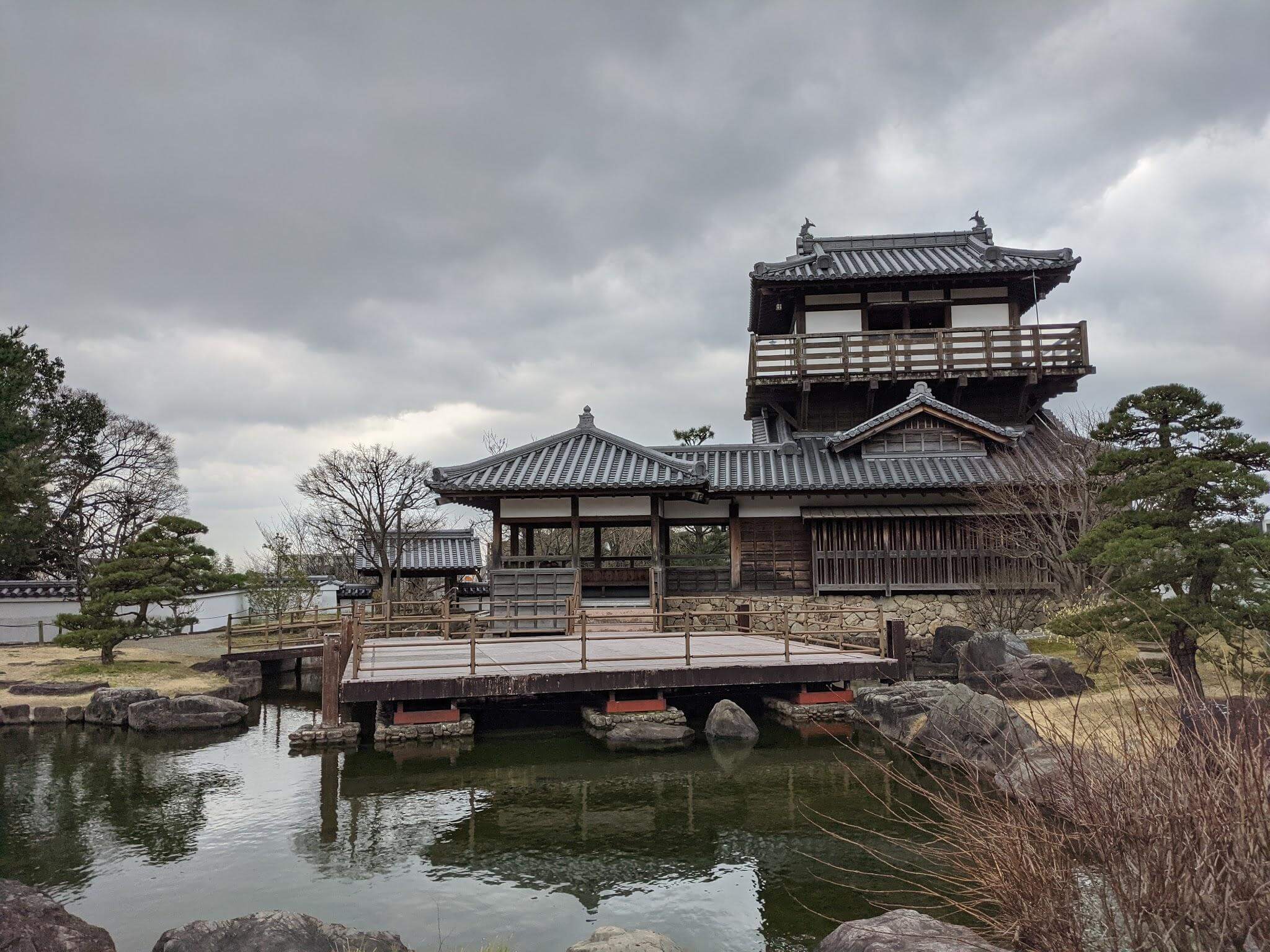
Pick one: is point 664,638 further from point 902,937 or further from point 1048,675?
point 902,937

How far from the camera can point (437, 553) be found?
115 feet

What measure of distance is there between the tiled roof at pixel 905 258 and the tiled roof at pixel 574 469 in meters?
6.55

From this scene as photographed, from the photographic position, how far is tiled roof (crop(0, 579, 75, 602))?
86.0ft

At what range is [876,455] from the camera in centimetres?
2166

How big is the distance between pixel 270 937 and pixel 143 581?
16.5 meters

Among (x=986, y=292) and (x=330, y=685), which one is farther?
(x=986, y=292)

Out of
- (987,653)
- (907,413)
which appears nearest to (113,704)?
(987,653)

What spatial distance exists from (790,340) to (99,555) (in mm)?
31245

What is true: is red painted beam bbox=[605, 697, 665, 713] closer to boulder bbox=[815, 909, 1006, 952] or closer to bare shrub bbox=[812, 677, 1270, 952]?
→ boulder bbox=[815, 909, 1006, 952]

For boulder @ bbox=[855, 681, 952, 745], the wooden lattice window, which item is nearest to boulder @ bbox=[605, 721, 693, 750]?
boulder @ bbox=[855, 681, 952, 745]

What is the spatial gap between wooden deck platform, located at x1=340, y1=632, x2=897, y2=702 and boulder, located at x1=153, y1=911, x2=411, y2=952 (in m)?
6.18

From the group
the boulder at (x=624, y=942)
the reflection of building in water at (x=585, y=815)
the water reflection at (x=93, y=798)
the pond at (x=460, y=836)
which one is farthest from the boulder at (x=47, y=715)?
the boulder at (x=624, y=942)

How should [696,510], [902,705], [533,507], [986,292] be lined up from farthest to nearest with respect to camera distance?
[986,292] < [696,510] < [533,507] < [902,705]

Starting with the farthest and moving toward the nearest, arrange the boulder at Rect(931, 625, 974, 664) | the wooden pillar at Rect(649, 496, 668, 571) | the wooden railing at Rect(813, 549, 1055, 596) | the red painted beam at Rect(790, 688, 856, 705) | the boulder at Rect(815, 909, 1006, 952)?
the wooden railing at Rect(813, 549, 1055, 596) < the wooden pillar at Rect(649, 496, 668, 571) < the boulder at Rect(931, 625, 974, 664) < the red painted beam at Rect(790, 688, 856, 705) < the boulder at Rect(815, 909, 1006, 952)
